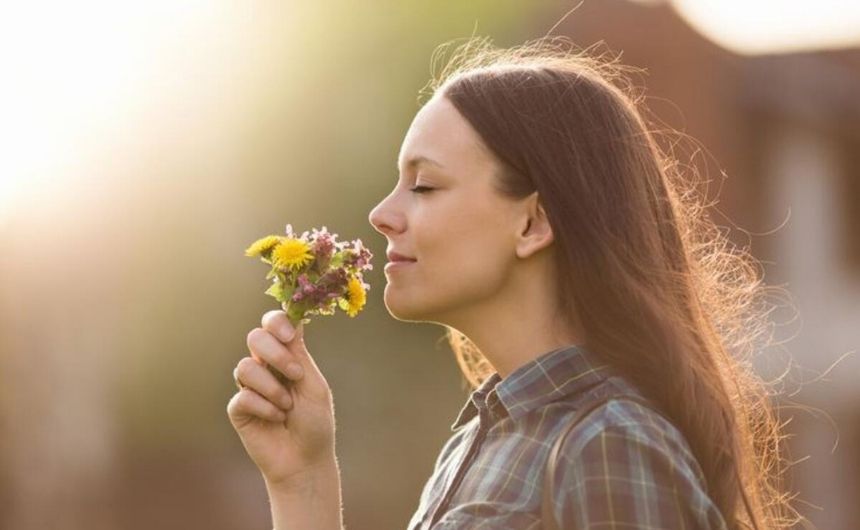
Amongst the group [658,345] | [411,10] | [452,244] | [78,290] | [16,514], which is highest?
[411,10]

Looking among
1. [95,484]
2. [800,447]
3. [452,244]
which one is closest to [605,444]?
[452,244]

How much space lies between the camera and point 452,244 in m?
3.08

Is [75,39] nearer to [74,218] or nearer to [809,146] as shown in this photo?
[74,218]

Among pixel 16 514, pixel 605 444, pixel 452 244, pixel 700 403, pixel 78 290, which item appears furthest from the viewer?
pixel 78 290

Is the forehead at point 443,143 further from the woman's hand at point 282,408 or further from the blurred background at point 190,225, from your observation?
the blurred background at point 190,225

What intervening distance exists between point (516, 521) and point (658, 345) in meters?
0.43

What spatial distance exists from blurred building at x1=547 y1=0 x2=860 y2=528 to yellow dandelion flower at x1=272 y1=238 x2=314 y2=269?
12762 millimetres

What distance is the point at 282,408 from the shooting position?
126 inches

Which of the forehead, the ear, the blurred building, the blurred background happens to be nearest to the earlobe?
the ear

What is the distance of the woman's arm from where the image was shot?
3.28 metres

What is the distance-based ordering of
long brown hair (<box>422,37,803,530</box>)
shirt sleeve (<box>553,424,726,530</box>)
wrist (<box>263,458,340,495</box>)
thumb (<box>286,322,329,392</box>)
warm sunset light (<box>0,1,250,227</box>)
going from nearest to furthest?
shirt sleeve (<box>553,424,726,530</box>) < long brown hair (<box>422,37,803,530</box>) < thumb (<box>286,322,329,392</box>) < wrist (<box>263,458,340,495</box>) < warm sunset light (<box>0,1,250,227</box>)

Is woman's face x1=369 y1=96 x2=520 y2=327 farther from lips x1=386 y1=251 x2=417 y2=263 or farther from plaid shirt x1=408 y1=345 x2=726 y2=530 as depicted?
plaid shirt x1=408 y1=345 x2=726 y2=530

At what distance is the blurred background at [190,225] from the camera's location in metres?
13.6

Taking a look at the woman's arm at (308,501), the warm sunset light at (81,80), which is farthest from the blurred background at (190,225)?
the woman's arm at (308,501)
